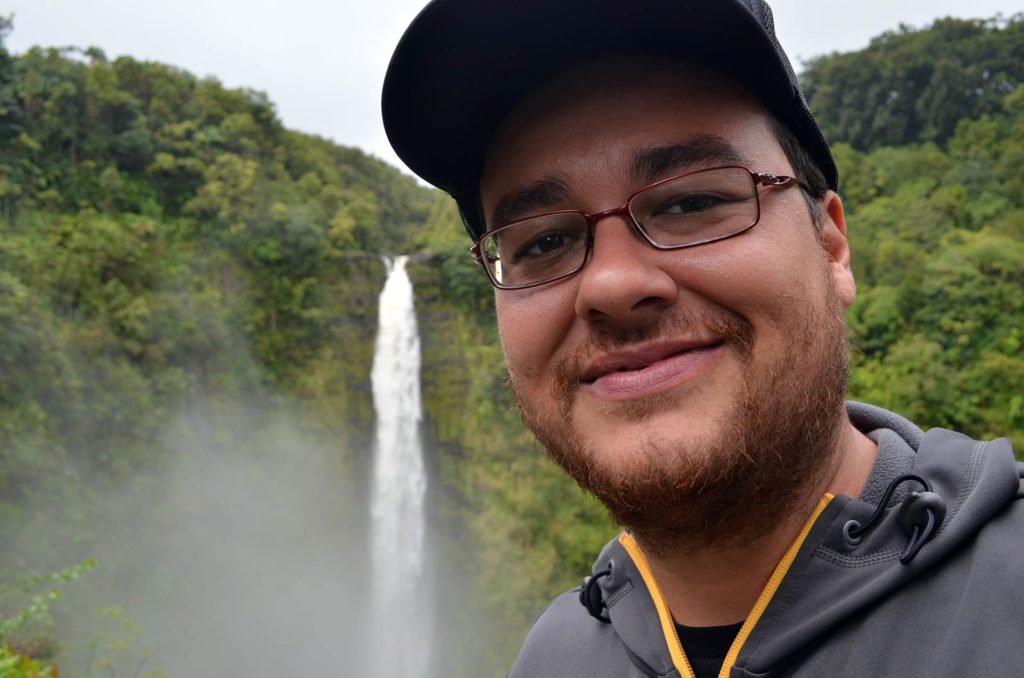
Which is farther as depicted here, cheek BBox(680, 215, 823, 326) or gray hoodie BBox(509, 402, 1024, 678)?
cheek BBox(680, 215, 823, 326)

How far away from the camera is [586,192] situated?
39.7 inches

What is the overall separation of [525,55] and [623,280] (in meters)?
0.43

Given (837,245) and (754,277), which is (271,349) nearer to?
(837,245)

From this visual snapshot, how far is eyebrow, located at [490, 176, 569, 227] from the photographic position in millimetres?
1034

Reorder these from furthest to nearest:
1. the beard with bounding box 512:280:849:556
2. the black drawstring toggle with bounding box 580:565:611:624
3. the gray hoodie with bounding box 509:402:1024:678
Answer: the black drawstring toggle with bounding box 580:565:611:624
the beard with bounding box 512:280:849:556
the gray hoodie with bounding box 509:402:1024:678

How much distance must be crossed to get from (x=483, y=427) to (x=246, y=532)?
26.0ft

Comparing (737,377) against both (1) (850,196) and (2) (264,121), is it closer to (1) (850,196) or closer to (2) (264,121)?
(1) (850,196)

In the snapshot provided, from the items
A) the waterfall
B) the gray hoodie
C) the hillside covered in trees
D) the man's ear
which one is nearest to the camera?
the gray hoodie

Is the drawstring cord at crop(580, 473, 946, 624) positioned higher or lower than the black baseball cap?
lower

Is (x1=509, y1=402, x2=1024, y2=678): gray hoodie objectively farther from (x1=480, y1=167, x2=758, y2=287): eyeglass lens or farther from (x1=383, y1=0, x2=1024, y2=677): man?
(x1=480, y1=167, x2=758, y2=287): eyeglass lens

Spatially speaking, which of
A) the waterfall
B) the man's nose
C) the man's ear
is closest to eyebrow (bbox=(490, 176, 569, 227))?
the man's nose

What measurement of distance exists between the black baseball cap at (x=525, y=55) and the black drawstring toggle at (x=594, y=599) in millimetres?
833

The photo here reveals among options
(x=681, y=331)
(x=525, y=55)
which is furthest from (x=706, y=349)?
(x=525, y=55)

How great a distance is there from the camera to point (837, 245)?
111 centimetres
